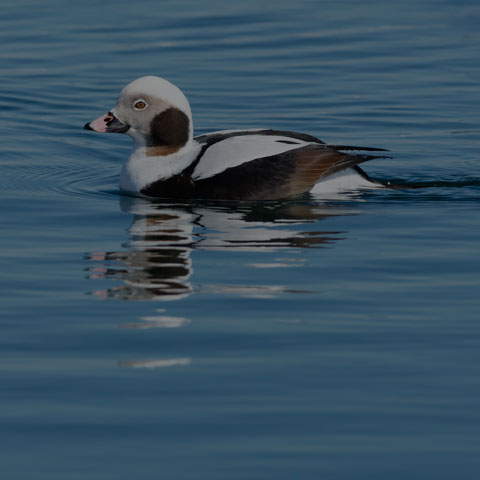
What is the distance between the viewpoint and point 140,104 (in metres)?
11.1

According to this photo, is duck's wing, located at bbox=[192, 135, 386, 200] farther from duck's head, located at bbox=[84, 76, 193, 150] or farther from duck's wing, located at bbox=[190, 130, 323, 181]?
duck's head, located at bbox=[84, 76, 193, 150]

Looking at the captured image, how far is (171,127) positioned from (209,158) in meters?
0.57

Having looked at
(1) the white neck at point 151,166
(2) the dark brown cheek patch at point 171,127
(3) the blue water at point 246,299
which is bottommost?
(3) the blue water at point 246,299

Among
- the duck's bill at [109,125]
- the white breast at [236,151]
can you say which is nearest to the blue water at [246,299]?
the white breast at [236,151]

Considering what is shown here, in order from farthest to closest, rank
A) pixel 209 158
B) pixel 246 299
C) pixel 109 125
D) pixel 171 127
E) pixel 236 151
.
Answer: pixel 109 125 < pixel 171 127 < pixel 209 158 < pixel 236 151 < pixel 246 299

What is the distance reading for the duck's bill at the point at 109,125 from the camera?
11.2m

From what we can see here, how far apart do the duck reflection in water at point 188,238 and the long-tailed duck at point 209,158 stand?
13 centimetres

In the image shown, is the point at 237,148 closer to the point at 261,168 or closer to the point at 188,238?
the point at 261,168

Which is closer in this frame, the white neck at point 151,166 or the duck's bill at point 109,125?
the white neck at point 151,166

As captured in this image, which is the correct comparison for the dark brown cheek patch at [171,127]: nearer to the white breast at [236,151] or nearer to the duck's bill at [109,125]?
the duck's bill at [109,125]

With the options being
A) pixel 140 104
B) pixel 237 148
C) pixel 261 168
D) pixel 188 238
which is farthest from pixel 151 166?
pixel 188 238

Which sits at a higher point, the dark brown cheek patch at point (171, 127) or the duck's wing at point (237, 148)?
the dark brown cheek patch at point (171, 127)

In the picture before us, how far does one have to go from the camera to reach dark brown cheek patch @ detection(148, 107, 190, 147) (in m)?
11.1

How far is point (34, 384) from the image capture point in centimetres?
626
